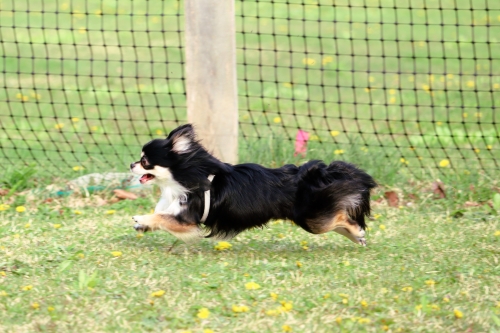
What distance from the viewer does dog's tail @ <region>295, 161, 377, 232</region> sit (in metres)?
4.26

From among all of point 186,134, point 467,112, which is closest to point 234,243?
point 186,134

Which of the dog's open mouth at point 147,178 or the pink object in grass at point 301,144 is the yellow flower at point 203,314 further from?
the pink object in grass at point 301,144

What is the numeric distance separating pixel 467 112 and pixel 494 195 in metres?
3.39

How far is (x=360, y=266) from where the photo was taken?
4.08m

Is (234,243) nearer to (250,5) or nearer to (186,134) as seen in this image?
(186,134)

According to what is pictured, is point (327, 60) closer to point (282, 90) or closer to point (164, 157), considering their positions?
point (282, 90)

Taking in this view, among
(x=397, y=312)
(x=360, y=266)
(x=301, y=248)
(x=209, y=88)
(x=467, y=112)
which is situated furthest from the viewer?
(x=467, y=112)

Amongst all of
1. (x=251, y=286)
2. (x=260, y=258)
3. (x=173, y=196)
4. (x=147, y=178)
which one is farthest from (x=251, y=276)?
(x=147, y=178)

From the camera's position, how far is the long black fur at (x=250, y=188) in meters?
4.15

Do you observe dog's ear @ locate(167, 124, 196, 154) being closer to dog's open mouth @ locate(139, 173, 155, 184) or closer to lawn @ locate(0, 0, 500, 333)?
dog's open mouth @ locate(139, 173, 155, 184)

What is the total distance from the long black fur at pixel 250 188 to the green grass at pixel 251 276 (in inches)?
8.8

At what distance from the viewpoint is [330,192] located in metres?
4.26

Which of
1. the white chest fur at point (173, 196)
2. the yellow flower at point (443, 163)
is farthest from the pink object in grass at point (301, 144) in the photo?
the white chest fur at point (173, 196)

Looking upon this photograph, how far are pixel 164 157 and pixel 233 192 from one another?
0.41 metres
